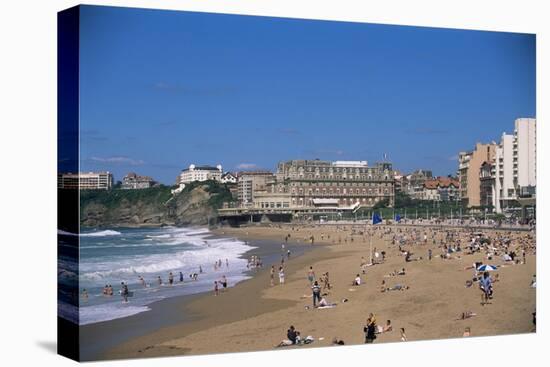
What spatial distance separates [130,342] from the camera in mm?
15625

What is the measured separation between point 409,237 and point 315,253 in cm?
Answer: 207

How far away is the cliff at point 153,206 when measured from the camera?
51.0 feet

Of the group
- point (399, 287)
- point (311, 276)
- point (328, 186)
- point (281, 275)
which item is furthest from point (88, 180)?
point (399, 287)

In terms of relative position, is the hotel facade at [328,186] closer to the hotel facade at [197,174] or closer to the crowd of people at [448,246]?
the crowd of people at [448,246]

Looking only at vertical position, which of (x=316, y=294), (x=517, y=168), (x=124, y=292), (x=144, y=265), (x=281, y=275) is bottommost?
(x=316, y=294)


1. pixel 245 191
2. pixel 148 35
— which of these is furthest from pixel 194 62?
pixel 245 191

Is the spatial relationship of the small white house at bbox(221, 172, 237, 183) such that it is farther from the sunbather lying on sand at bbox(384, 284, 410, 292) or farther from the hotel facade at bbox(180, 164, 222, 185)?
the sunbather lying on sand at bbox(384, 284, 410, 292)

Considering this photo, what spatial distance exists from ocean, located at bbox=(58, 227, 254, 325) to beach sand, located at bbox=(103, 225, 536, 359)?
35 centimetres

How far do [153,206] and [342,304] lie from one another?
153 inches

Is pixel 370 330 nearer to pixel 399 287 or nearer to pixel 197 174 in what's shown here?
pixel 399 287

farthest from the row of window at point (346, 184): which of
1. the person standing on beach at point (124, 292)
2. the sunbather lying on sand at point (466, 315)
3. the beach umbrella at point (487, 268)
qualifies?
the person standing on beach at point (124, 292)

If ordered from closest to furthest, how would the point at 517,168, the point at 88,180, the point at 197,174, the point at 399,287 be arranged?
the point at 88,180, the point at 197,174, the point at 399,287, the point at 517,168

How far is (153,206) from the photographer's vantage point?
654 inches

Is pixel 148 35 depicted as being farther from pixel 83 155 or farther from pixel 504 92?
pixel 504 92
